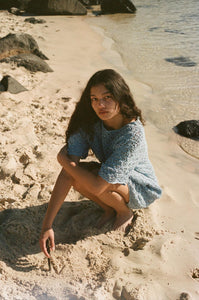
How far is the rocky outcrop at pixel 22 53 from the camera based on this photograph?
4992 mm

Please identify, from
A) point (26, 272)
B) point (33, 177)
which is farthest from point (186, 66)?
point (26, 272)

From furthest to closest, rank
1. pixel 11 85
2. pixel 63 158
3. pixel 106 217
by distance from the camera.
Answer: pixel 11 85 < pixel 106 217 < pixel 63 158

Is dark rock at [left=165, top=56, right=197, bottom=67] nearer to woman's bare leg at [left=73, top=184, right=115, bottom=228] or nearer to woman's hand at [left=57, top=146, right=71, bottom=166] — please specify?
woman's bare leg at [left=73, top=184, right=115, bottom=228]

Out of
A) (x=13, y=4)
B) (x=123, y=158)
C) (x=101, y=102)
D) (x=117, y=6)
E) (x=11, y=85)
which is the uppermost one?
(x=101, y=102)

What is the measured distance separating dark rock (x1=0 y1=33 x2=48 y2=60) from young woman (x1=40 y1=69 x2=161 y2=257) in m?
3.77

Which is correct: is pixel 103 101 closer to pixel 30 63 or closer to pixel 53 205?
pixel 53 205

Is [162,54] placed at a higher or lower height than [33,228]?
higher

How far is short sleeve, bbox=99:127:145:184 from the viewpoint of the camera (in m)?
1.81

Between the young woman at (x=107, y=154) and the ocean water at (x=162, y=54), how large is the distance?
6.08ft

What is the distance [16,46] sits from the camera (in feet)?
17.9

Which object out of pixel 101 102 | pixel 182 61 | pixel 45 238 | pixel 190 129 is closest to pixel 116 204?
pixel 45 238

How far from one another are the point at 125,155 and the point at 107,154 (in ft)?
1.00

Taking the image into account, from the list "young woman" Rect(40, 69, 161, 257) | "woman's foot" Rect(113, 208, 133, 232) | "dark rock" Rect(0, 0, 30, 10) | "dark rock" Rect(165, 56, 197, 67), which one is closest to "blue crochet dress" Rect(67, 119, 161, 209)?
"young woman" Rect(40, 69, 161, 257)

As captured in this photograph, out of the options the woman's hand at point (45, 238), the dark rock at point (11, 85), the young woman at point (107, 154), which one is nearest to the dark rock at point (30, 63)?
the dark rock at point (11, 85)
